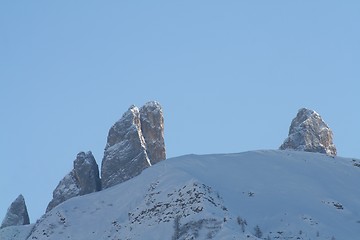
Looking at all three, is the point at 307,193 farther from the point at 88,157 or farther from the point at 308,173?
the point at 88,157

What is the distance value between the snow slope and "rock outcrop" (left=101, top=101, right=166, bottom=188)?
2276cm

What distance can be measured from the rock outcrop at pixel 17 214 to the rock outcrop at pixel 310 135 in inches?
1693

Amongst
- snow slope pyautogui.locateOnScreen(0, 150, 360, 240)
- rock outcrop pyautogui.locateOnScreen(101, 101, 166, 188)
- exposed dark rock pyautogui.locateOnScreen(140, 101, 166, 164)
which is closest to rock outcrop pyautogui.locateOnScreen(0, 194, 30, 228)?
rock outcrop pyautogui.locateOnScreen(101, 101, 166, 188)

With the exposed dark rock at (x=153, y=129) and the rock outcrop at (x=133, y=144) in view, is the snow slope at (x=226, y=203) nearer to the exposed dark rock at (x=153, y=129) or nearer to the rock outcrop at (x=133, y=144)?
the rock outcrop at (x=133, y=144)

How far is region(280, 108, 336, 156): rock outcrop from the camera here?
461 feet

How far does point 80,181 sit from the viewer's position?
14138 centimetres

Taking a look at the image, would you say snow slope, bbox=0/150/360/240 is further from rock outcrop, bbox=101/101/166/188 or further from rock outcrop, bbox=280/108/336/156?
rock outcrop, bbox=101/101/166/188

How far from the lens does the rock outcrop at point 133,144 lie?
135875mm

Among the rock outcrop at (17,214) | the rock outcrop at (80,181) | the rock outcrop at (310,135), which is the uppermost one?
the rock outcrop at (310,135)

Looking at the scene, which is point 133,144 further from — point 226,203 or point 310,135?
point 226,203

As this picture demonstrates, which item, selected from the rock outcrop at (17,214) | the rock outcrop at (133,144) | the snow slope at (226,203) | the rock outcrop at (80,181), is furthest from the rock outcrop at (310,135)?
the rock outcrop at (17,214)

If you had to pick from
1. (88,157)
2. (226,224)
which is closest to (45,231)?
(226,224)

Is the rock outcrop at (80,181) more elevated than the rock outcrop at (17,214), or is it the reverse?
the rock outcrop at (80,181)

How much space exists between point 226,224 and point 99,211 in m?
23.3
